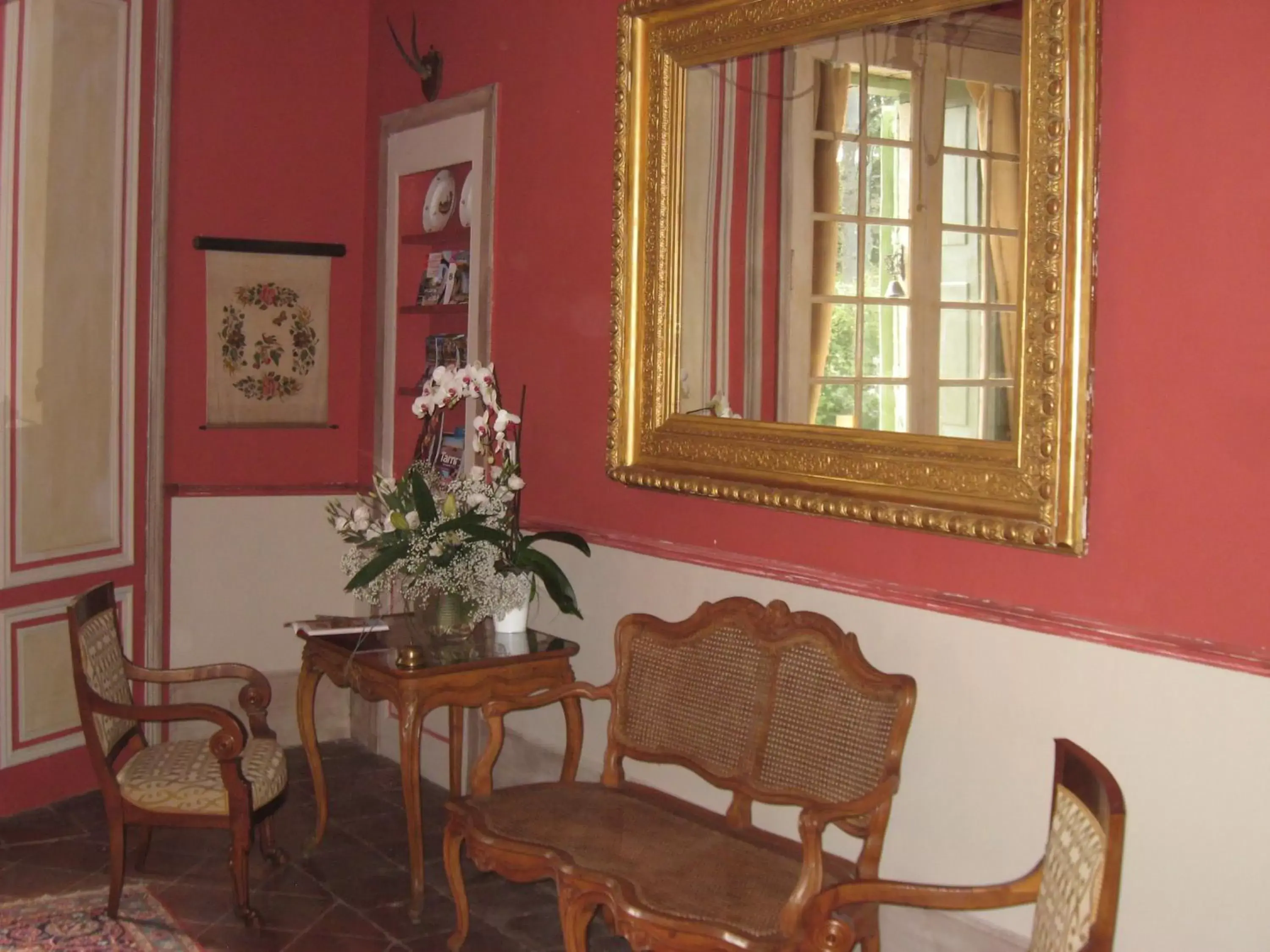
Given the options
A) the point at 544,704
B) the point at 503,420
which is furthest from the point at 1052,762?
the point at 503,420

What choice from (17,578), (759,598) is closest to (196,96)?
(17,578)

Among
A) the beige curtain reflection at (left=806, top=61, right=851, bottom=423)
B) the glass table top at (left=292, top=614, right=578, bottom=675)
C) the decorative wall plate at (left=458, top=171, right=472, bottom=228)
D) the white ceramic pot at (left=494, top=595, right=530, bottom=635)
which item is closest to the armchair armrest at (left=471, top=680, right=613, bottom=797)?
the glass table top at (left=292, top=614, right=578, bottom=675)

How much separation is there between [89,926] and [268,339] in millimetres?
2369

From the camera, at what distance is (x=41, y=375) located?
178 inches

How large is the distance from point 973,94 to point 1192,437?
916 millimetres

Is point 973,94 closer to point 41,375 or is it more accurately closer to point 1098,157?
point 1098,157

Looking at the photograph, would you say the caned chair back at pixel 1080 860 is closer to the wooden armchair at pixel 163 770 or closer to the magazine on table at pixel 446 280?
the wooden armchair at pixel 163 770

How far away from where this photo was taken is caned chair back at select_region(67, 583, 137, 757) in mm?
3650

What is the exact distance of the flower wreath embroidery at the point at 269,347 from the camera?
5.14m

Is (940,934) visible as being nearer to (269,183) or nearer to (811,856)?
(811,856)

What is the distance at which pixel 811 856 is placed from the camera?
2.71 meters

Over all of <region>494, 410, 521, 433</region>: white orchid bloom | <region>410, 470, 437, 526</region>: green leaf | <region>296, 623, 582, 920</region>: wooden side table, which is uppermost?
<region>494, 410, 521, 433</region>: white orchid bloom

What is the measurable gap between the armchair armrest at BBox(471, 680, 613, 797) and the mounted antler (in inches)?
93.7

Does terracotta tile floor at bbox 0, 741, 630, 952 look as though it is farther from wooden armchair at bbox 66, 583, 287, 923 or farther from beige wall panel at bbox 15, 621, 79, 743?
beige wall panel at bbox 15, 621, 79, 743
